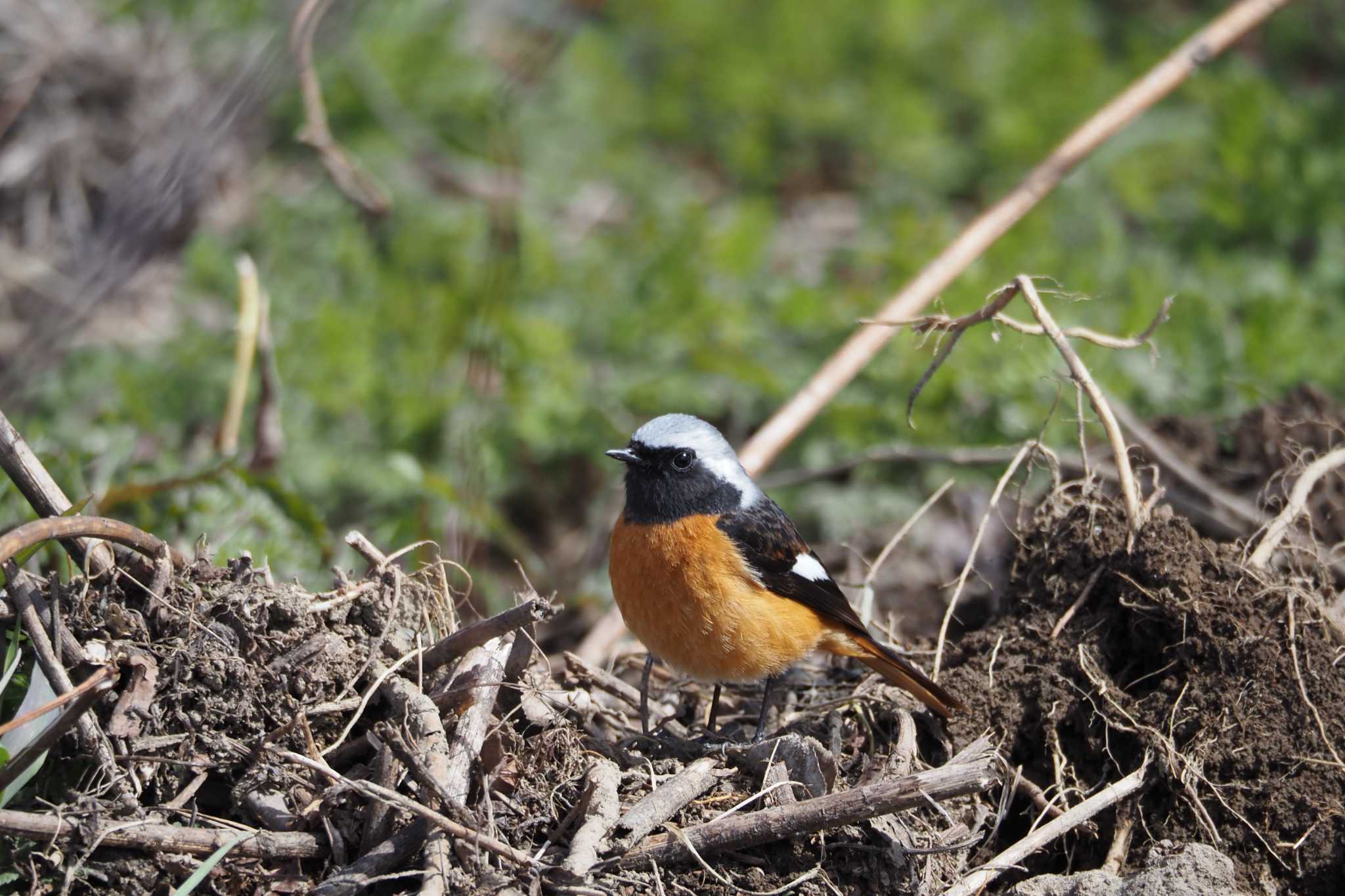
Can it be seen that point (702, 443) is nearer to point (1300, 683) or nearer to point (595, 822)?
point (595, 822)

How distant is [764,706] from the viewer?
4.19 meters

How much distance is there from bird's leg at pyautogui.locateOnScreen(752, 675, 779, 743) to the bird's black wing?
0.31 metres

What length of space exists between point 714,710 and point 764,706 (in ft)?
0.59

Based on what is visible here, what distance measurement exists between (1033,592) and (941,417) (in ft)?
7.32

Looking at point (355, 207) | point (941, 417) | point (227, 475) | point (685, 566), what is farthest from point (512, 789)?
point (355, 207)

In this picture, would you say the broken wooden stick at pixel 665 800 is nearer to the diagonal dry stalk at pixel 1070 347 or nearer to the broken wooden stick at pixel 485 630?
the broken wooden stick at pixel 485 630

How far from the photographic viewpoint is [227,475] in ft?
15.9

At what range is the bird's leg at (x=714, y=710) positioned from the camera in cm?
424

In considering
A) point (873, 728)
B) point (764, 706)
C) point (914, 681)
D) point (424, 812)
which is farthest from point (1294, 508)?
point (424, 812)

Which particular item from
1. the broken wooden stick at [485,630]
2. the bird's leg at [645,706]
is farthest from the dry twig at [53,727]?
the bird's leg at [645,706]

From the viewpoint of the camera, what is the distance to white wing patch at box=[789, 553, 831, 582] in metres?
4.43

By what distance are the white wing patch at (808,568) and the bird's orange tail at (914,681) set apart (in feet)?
1.26

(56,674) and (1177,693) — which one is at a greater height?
(56,674)

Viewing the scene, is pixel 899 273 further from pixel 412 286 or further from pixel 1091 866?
pixel 1091 866
